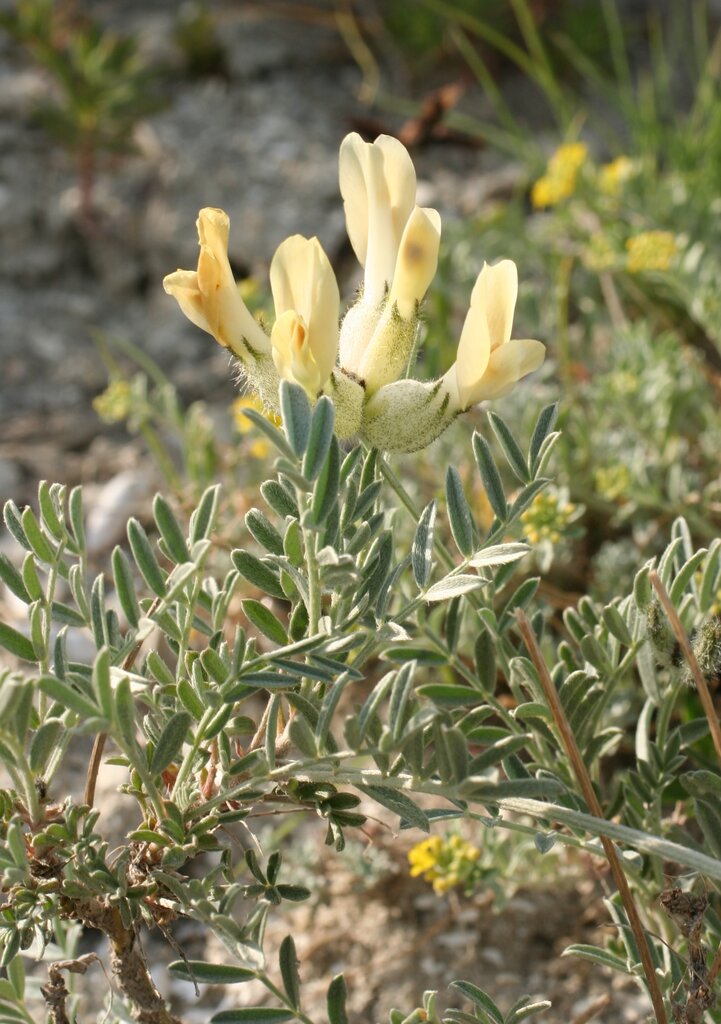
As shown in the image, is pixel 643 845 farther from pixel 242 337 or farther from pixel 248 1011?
pixel 242 337

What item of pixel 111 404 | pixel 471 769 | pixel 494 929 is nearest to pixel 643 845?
pixel 471 769

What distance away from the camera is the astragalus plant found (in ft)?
3.15

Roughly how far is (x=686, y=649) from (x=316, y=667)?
36cm

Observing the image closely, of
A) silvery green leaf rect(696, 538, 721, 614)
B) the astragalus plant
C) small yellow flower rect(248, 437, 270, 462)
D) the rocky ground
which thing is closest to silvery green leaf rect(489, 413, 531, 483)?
the astragalus plant

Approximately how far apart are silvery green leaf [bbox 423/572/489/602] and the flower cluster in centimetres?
13

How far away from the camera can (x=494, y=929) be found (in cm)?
164

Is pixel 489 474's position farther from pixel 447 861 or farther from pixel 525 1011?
pixel 447 861

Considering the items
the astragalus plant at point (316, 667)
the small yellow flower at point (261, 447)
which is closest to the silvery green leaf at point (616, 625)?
the astragalus plant at point (316, 667)

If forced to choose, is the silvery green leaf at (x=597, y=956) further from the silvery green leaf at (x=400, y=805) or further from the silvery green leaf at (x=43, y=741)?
the silvery green leaf at (x=43, y=741)

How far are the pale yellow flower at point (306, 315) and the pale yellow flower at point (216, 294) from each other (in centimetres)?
7

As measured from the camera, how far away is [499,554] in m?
1.03

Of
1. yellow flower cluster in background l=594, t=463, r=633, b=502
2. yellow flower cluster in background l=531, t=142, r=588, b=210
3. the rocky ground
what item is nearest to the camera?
yellow flower cluster in background l=594, t=463, r=633, b=502

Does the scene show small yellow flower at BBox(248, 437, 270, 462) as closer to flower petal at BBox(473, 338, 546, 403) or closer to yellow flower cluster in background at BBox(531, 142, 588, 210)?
yellow flower cluster in background at BBox(531, 142, 588, 210)

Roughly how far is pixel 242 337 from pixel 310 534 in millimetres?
245
